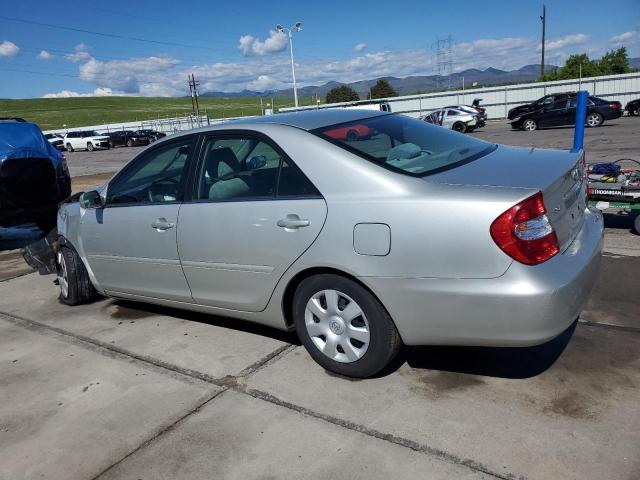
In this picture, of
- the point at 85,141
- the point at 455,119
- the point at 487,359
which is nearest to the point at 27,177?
the point at 487,359

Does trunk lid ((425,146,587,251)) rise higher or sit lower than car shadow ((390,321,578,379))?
higher

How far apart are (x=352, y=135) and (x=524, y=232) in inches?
49.3

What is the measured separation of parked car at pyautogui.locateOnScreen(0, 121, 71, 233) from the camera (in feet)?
23.8

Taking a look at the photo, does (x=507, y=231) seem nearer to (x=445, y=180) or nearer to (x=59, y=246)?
(x=445, y=180)

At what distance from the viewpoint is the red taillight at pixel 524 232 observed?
2611 millimetres

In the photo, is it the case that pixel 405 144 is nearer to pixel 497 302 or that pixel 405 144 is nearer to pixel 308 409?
pixel 497 302

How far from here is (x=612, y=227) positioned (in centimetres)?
659

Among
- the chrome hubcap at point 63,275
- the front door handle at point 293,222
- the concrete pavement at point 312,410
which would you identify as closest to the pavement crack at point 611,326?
the concrete pavement at point 312,410

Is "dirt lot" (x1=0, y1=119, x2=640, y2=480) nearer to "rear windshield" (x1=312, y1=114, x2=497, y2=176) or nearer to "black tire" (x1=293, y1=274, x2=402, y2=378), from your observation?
"black tire" (x1=293, y1=274, x2=402, y2=378)

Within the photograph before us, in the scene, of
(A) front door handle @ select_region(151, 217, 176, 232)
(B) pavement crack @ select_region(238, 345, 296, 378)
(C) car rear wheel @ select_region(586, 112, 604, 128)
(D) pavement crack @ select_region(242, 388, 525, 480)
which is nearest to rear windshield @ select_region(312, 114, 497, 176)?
(A) front door handle @ select_region(151, 217, 176, 232)

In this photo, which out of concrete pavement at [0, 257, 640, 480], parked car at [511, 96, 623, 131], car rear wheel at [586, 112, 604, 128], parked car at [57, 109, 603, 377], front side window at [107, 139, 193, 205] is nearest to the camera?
concrete pavement at [0, 257, 640, 480]

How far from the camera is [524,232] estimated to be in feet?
8.62

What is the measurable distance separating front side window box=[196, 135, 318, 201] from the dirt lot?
1125mm

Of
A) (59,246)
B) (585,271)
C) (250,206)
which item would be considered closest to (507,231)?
(585,271)
